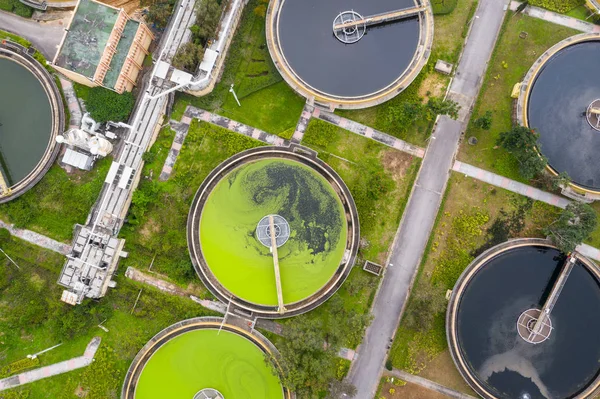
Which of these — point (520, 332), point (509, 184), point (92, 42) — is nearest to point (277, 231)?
point (509, 184)

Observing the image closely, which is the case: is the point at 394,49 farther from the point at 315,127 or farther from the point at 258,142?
the point at 258,142

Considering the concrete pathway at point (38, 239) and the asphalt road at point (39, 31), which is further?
the asphalt road at point (39, 31)

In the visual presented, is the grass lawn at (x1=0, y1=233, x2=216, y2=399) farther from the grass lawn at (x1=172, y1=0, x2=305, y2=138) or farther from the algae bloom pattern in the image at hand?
the grass lawn at (x1=172, y1=0, x2=305, y2=138)

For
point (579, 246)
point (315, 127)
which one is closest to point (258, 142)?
point (315, 127)

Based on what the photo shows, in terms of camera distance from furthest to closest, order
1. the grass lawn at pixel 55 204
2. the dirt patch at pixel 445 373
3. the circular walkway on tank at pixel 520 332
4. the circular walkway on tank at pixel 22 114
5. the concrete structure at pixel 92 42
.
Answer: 1. the circular walkway on tank at pixel 22 114
2. the grass lawn at pixel 55 204
3. the dirt patch at pixel 445 373
4. the concrete structure at pixel 92 42
5. the circular walkway on tank at pixel 520 332

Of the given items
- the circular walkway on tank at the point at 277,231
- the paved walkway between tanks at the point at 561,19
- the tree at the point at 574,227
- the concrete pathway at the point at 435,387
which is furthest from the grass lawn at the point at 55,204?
the paved walkway between tanks at the point at 561,19

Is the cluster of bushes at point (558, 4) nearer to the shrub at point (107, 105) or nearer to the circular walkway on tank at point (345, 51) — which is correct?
the circular walkway on tank at point (345, 51)
